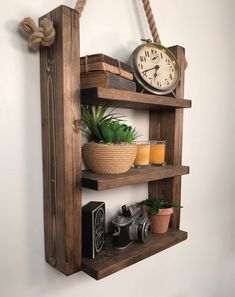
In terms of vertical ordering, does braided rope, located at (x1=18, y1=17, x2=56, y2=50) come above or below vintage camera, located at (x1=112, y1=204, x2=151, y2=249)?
above

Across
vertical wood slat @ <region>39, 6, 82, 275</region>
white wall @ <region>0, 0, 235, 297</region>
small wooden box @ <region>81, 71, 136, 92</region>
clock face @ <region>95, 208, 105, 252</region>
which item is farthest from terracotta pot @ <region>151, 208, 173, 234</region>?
small wooden box @ <region>81, 71, 136, 92</region>

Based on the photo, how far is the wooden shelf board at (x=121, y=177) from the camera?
2.04ft

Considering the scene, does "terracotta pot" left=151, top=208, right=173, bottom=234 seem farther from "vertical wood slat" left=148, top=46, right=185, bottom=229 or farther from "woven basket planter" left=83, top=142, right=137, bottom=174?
"woven basket planter" left=83, top=142, right=137, bottom=174

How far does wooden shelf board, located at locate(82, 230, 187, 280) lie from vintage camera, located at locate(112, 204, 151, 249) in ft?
0.07

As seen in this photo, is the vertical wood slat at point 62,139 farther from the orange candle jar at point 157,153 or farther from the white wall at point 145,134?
the orange candle jar at point 157,153

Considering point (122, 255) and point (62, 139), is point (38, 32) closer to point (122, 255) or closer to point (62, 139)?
point (62, 139)

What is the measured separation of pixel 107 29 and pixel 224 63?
822 millimetres

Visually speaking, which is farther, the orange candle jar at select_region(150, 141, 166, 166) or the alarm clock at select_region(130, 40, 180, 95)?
the orange candle jar at select_region(150, 141, 166, 166)

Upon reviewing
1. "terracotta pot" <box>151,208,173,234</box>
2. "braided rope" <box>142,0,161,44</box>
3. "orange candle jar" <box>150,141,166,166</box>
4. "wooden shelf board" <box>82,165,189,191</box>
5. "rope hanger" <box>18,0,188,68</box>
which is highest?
"braided rope" <box>142,0,161,44</box>

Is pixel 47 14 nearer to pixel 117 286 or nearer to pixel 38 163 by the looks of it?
→ pixel 38 163

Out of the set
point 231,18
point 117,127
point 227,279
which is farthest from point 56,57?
point 227,279

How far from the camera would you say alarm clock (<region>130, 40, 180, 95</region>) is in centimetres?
75

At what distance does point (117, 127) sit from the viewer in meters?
0.69

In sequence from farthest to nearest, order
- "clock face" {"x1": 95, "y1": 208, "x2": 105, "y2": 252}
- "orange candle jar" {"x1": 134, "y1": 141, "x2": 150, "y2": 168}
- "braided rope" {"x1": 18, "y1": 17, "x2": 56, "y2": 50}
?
"orange candle jar" {"x1": 134, "y1": 141, "x2": 150, "y2": 168} → "clock face" {"x1": 95, "y1": 208, "x2": 105, "y2": 252} → "braided rope" {"x1": 18, "y1": 17, "x2": 56, "y2": 50}
